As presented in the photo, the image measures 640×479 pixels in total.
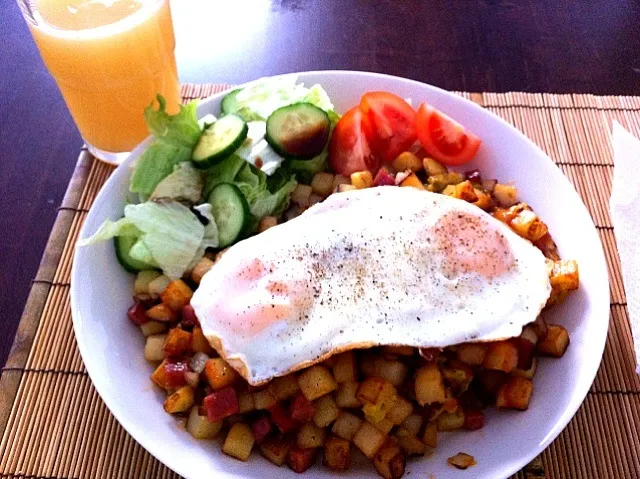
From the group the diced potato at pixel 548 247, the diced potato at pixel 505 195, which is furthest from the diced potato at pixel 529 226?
the diced potato at pixel 505 195

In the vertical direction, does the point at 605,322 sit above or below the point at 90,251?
below

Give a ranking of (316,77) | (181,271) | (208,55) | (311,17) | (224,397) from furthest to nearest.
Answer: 1. (311,17)
2. (208,55)
3. (316,77)
4. (181,271)
5. (224,397)

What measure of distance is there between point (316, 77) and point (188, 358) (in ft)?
4.17

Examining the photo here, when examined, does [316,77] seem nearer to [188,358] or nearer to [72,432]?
[188,358]

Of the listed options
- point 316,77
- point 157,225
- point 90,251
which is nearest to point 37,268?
point 90,251

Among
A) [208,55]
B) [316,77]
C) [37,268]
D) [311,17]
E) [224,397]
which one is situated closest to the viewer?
[224,397]

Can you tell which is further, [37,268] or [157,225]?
[37,268]

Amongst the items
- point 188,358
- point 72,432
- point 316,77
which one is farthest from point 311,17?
point 72,432

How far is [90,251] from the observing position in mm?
2043

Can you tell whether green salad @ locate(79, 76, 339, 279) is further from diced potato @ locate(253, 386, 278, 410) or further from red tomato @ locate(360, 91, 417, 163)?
diced potato @ locate(253, 386, 278, 410)

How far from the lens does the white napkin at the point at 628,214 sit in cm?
201

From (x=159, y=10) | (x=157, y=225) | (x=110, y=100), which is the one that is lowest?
(x=157, y=225)

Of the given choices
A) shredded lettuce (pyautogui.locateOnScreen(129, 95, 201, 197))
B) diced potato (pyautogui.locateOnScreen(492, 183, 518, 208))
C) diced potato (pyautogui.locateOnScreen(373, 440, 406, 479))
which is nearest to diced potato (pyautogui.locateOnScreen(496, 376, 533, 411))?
diced potato (pyautogui.locateOnScreen(373, 440, 406, 479))

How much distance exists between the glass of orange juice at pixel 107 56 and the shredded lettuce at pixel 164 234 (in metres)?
0.55
